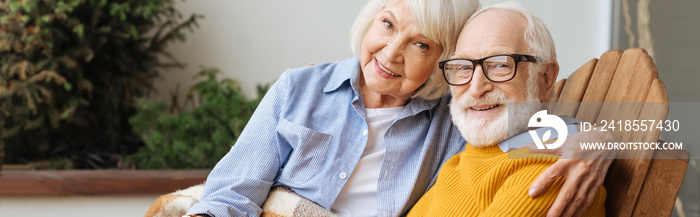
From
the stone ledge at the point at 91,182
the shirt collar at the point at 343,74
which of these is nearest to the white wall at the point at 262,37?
the stone ledge at the point at 91,182

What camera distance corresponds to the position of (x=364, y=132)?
69.0 inches

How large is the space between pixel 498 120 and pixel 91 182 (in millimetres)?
2387

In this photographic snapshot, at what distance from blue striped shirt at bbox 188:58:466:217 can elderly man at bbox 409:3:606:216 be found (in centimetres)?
20

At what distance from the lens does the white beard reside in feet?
4.69

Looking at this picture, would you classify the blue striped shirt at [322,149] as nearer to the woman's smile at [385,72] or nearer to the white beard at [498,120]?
the woman's smile at [385,72]

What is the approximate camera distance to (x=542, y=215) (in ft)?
3.99

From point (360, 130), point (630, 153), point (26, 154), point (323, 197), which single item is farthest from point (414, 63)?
point (26, 154)

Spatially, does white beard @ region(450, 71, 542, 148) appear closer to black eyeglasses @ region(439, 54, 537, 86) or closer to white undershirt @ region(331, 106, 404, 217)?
black eyeglasses @ region(439, 54, 537, 86)

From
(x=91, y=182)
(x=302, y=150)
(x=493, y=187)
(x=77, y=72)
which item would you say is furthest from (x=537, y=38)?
(x=77, y=72)

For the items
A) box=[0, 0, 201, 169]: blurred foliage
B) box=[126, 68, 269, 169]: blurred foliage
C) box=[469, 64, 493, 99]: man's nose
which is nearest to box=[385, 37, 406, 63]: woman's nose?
box=[469, 64, 493, 99]: man's nose

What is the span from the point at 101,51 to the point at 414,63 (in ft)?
7.53

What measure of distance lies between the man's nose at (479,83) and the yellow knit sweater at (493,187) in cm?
14

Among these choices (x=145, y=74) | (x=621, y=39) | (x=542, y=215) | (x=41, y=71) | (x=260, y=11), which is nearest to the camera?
(x=542, y=215)

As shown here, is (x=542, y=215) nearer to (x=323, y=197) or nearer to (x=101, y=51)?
(x=323, y=197)
